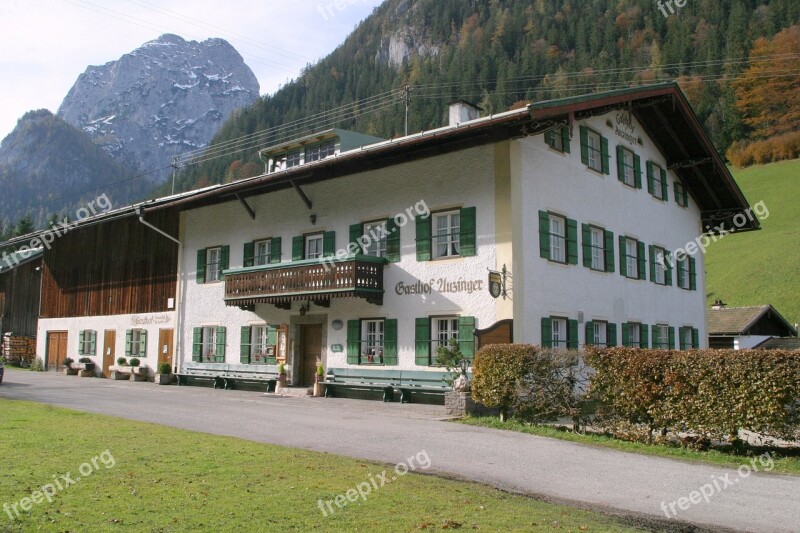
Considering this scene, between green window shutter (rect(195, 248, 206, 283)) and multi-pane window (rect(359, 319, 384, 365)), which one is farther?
green window shutter (rect(195, 248, 206, 283))

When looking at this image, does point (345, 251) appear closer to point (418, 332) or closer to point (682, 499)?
point (418, 332)

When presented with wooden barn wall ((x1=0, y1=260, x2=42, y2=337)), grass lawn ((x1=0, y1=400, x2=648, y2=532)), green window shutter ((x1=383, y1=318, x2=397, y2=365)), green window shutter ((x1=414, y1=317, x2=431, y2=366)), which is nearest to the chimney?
green window shutter ((x1=383, y1=318, x2=397, y2=365))

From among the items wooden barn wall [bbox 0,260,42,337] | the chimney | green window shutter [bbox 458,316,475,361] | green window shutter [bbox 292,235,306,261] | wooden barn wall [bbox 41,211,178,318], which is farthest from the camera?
→ wooden barn wall [bbox 0,260,42,337]

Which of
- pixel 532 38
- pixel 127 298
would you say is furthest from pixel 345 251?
pixel 532 38

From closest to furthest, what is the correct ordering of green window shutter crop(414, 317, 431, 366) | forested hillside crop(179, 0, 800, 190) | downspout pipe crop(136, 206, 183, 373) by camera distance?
green window shutter crop(414, 317, 431, 366) → downspout pipe crop(136, 206, 183, 373) → forested hillside crop(179, 0, 800, 190)

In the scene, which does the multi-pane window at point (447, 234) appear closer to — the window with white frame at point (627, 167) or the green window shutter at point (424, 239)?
the green window shutter at point (424, 239)

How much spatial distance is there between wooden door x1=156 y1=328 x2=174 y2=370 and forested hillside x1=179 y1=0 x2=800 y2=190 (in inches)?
1087

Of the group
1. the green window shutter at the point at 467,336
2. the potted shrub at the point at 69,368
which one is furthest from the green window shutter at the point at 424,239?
the potted shrub at the point at 69,368

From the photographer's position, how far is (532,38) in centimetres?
10381

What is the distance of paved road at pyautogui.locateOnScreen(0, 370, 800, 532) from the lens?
7.85 m

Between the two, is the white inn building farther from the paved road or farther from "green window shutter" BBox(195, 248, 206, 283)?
the paved road

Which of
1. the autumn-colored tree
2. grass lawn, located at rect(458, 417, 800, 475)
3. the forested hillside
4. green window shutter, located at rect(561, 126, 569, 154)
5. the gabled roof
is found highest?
the forested hillside

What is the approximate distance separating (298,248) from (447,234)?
17.6 feet

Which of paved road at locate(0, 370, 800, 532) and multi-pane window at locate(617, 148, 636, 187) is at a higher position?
multi-pane window at locate(617, 148, 636, 187)
